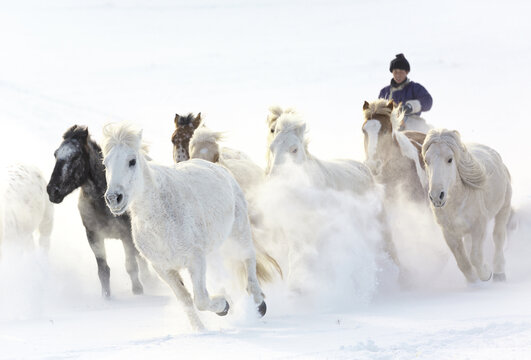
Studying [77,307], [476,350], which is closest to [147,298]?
[77,307]

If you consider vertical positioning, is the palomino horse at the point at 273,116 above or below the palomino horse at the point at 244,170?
above

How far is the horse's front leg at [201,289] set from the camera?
21.6 feet

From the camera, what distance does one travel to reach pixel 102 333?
7.19 m

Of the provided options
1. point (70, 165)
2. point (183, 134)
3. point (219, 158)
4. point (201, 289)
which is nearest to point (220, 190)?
point (201, 289)

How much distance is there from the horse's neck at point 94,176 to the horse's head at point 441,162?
347 centimetres

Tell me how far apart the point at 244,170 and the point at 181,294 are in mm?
2895

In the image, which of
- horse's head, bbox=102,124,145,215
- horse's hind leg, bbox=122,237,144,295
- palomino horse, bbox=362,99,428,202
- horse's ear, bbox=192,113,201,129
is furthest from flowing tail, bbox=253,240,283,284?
horse's head, bbox=102,124,145,215

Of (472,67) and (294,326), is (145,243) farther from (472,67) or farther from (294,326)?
(472,67)

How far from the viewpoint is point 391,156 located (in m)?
9.70

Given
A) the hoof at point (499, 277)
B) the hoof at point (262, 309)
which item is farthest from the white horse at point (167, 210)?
the hoof at point (499, 277)

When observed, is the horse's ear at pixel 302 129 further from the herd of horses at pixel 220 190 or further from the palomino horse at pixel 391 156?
the palomino horse at pixel 391 156

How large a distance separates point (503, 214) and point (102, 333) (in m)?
4.80

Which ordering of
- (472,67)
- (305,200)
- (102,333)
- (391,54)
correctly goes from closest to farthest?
(102,333) < (305,200) < (472,67) < (391,54)

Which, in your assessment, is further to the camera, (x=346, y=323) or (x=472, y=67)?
(x=472, y=67)
